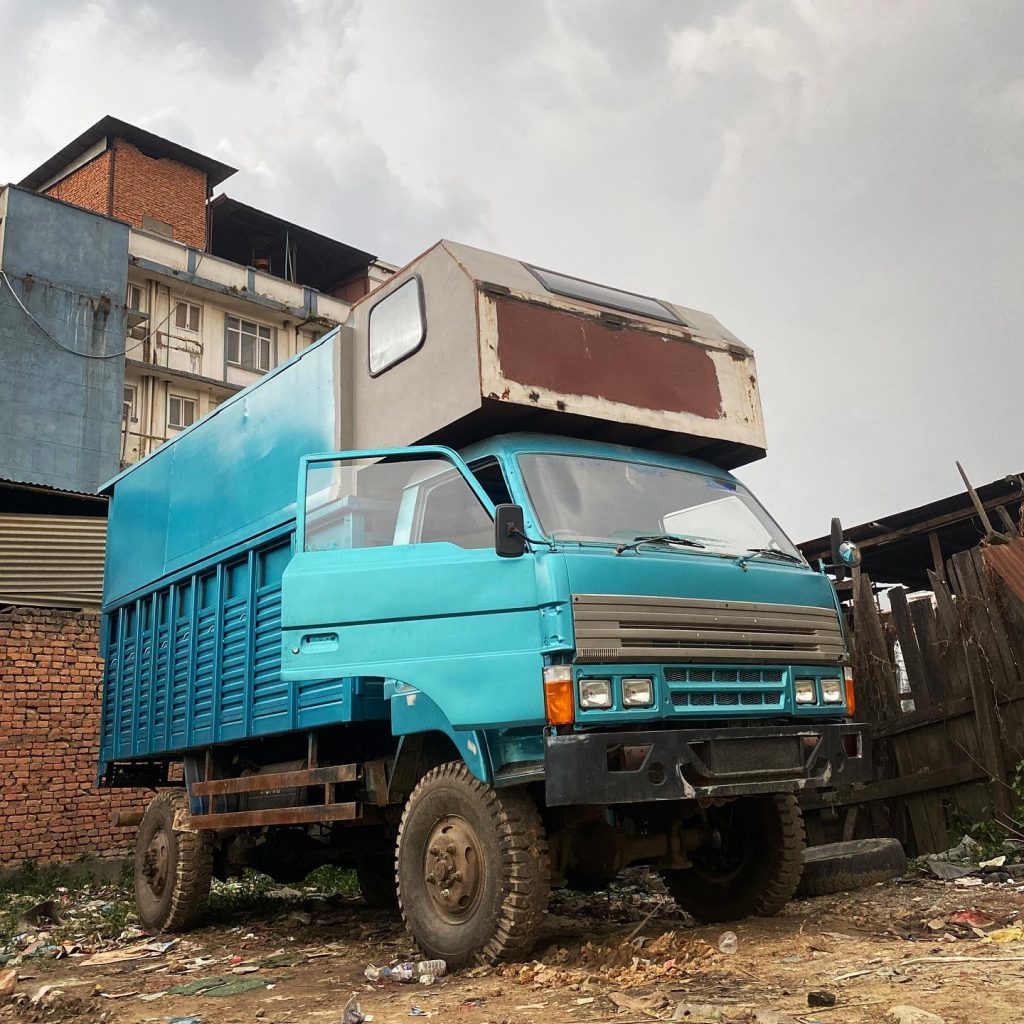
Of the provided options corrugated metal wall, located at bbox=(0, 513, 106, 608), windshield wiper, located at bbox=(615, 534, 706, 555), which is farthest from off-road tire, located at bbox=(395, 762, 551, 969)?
corrugated metal wall, located at bbox=(0, 513, 106, 608)

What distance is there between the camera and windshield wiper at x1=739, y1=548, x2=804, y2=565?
17.8 feet

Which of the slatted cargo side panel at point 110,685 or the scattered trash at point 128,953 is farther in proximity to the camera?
the slatted cargo side panel at point 110,685

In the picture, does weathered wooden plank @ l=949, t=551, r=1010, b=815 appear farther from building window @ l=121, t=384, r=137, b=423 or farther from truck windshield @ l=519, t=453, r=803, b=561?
building window @ l=121, t=384, r=137, b=423

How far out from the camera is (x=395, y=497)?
19.1 ft

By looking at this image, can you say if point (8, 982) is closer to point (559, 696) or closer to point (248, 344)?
point (559, 696)

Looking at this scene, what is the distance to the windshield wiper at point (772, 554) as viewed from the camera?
5430 millimetres

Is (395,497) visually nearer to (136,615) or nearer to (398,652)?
(398,652)

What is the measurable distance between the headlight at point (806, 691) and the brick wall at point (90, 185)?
980 inches

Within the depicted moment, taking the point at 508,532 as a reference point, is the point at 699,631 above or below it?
below

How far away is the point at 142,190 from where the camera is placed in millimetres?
26406

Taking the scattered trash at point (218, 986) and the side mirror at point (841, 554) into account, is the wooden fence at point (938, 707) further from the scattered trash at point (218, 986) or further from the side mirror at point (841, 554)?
the scattered trash at point (218, 986)

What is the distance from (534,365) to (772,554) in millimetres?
1603

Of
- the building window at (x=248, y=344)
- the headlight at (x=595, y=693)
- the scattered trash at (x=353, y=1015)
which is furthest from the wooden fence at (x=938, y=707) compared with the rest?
the building window at (x=248, y=344)

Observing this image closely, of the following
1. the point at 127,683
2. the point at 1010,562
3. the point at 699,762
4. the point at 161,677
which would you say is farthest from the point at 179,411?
the point at 699,762
